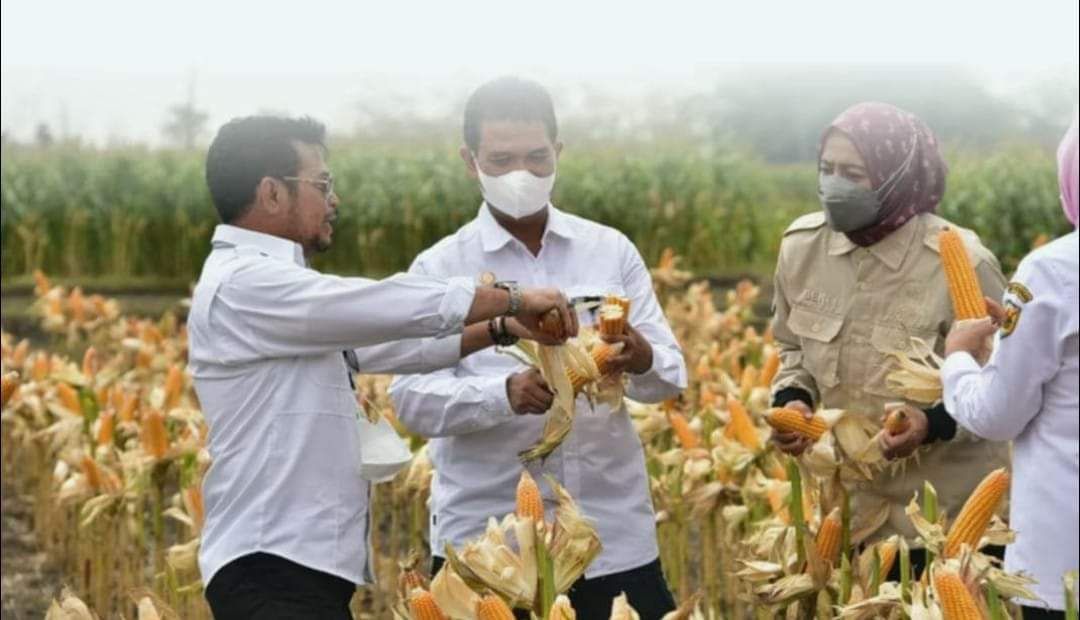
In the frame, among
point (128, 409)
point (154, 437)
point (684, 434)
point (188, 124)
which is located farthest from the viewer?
point (188, 124)

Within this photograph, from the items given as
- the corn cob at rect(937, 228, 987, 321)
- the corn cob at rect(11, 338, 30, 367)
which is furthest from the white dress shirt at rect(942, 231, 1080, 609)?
the corn cob at rect(11, 338, 30, 367)

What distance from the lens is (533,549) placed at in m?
3.26

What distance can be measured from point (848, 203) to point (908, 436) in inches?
21.6

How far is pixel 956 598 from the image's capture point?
10.4ft

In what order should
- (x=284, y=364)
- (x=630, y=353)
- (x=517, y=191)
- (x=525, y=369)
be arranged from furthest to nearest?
(x=517, y=191) → (x=525, y=369) → (x=630, y=353) → (x=284, y=364)

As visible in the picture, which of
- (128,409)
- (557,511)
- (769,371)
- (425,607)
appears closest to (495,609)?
(425,607)

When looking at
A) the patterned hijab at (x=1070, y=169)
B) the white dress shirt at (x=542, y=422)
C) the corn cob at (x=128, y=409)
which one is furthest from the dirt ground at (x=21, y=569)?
the patterned hijab at (x=1070, y=169)

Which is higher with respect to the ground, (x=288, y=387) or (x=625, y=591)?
(x=288, y=387)

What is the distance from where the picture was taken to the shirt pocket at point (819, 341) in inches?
181

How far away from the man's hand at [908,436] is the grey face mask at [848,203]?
44cm

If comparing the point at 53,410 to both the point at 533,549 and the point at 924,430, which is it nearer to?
the point at 924,430

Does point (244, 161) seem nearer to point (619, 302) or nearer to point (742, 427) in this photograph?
point (619, 302)

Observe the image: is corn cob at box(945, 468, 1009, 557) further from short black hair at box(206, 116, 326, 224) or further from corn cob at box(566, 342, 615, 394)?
short black hair at box(206, 116, 326, 224)

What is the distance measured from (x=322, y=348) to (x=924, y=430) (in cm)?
130
